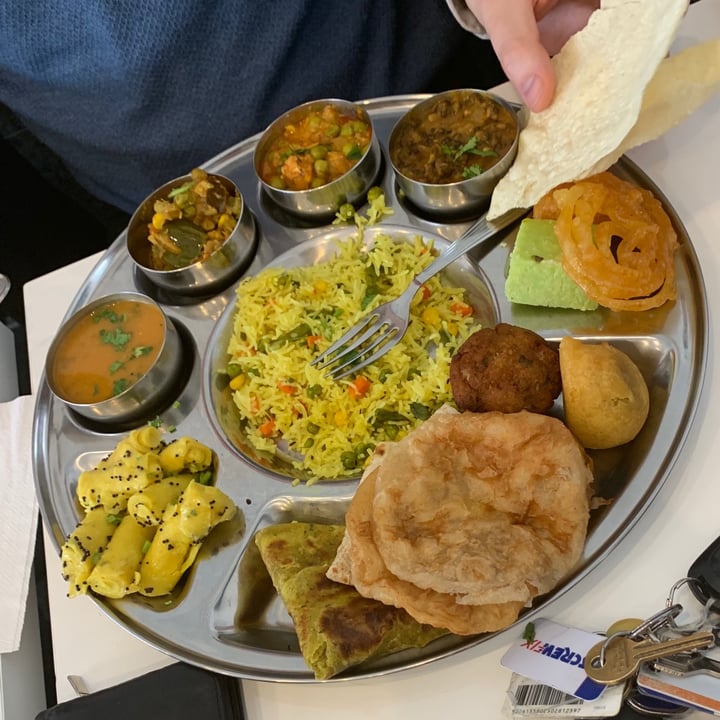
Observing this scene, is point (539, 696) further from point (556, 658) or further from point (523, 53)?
point (523, 53)

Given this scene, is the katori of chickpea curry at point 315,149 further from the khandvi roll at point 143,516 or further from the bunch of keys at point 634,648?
the bunch of keys at point 634,648

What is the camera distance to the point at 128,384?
8.48ft

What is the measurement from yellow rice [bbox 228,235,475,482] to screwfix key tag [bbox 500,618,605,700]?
77 cm

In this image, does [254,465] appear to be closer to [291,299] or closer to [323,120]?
[291,299]

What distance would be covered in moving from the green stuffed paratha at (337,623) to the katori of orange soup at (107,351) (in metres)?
1.02

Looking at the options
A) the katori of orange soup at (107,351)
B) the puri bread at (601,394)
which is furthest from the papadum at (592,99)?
the katori of orange soup at (107,351)

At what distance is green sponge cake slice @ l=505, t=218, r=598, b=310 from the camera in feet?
7.25

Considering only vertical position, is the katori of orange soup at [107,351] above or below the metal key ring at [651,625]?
below

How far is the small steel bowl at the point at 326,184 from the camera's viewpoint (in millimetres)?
2709

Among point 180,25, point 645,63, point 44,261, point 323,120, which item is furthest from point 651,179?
point 44,261

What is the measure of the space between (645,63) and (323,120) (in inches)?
54.2

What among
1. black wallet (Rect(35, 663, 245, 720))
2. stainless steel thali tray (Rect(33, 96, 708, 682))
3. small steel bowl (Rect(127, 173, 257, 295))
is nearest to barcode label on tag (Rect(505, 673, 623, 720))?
stainless steel thali tray (Rect(33, 96, 708, 682))

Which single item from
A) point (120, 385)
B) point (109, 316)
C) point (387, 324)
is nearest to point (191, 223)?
point (109, 316)

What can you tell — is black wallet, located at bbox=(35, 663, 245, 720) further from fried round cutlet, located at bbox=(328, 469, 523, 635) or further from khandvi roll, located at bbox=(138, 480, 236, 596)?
fried round cutlet, located at bbox=(328, 469, 523, 635)
